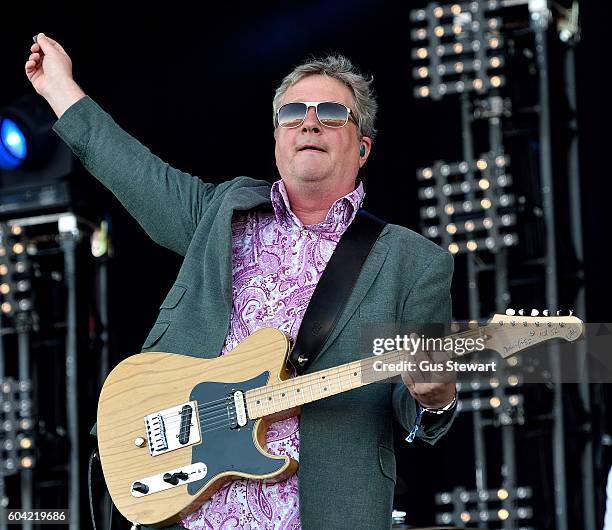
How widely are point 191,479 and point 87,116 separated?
96 centimetres

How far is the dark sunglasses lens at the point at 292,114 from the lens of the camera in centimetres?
307

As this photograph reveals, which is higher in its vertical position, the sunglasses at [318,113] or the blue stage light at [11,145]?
the blue stage light at [11,145]

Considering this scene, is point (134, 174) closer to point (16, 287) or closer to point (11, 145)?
point (11, 145)

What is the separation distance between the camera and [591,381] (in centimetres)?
532

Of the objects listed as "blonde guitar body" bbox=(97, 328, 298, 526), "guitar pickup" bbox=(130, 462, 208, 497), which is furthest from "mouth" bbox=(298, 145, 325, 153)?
"guitar pickup" bbox=(130, 462, 208, 497)

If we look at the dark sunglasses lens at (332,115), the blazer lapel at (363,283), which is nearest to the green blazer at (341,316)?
the blazer lapel at (363,283)

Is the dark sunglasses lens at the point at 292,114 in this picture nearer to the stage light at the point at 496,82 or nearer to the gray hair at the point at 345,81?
the gray hair at the point at 345,81

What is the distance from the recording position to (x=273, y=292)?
2920 mm

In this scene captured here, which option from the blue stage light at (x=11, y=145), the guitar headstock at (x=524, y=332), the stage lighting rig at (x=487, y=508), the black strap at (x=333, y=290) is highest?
the blue stage light at (x=11, y=145)

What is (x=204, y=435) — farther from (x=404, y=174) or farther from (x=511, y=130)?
(x=404, y=174)

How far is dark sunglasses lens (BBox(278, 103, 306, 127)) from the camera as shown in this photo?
307 cm

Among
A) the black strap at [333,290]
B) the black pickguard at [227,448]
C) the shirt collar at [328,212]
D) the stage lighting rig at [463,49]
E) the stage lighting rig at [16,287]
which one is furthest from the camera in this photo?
the stage lighting rig at [16,287]

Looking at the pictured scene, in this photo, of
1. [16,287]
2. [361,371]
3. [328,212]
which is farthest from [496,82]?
[361,371]

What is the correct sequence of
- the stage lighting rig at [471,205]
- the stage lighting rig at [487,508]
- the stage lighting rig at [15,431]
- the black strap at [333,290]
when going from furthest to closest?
the stage lighting rig at [15,431] < the stage lighting rig at [471,205] < the stage lighting rig at [487,508] < the black strap at [333,290]
